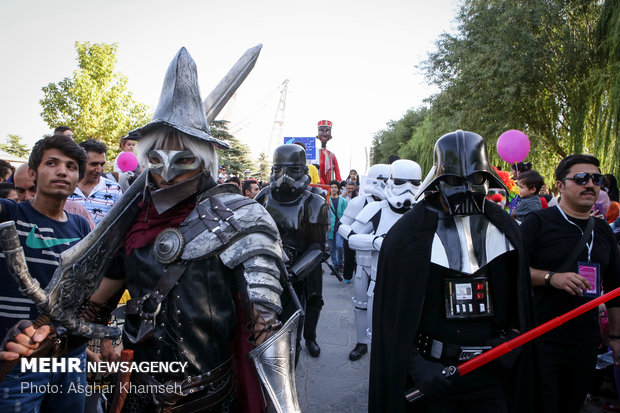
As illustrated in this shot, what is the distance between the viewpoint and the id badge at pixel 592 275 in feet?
9.57

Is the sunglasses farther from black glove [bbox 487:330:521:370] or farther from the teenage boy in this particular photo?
the teenage boy

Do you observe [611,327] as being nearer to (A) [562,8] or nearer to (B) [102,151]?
(B) [102,151]

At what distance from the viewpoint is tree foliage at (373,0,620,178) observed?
1234 cm

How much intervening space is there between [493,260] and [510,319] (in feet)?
1.23

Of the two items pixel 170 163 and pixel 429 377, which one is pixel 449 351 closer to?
pixel 429 377

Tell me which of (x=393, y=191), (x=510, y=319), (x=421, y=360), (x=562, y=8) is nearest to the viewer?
(x=421, y=360)

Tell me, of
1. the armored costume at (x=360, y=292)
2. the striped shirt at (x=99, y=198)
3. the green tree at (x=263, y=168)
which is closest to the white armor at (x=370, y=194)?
the armored costume at (x=360, y=292)

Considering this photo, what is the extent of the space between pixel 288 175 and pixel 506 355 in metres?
2.81

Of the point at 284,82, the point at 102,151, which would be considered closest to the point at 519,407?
the point at 102,151

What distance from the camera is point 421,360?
86.9 inches

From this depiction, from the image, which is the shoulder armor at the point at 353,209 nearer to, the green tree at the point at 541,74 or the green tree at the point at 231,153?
the green tree at the point at 541,74

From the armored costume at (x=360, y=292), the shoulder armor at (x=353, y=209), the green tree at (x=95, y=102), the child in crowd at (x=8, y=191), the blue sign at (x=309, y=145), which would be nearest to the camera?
the child in crowd at (x=8, y=191)

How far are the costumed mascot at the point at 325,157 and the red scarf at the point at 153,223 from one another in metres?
7.40

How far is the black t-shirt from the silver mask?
271 centimetres
